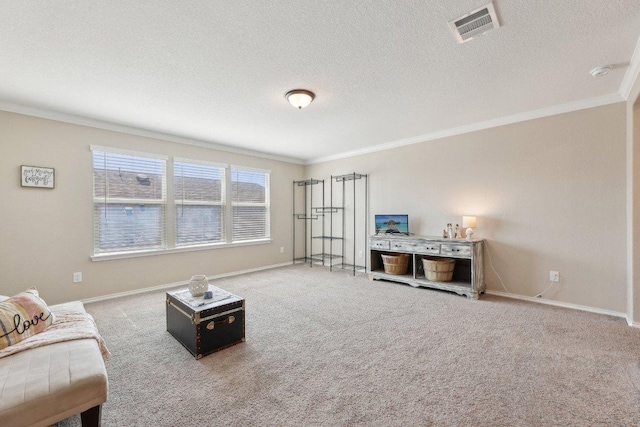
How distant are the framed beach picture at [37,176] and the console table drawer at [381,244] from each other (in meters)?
4.70

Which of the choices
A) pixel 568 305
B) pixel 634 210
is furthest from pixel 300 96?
pixel 568 305

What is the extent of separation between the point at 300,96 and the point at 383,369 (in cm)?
271

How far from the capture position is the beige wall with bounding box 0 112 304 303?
3.32 meters

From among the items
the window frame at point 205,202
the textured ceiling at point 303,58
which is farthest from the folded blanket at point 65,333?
the window frame at point 205,202

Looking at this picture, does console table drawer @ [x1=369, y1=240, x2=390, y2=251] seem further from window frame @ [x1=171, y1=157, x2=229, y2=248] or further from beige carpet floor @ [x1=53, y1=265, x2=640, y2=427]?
window frame @ [x1=171, y1=157, x2=229, y2=248]

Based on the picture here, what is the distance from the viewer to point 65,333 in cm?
179

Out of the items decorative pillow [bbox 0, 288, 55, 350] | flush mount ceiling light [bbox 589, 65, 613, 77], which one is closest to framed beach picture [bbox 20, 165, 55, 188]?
decorative pillow [bbox 0, 288, 55, 350]

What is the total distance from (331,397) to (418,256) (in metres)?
3.36

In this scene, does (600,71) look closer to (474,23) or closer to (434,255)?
(474,23)

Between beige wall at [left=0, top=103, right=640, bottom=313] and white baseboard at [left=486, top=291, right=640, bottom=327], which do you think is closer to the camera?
white baseboard at [left=486, top=291, right=640, bottom=327]

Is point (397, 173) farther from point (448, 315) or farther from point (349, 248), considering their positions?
point (448, 315)

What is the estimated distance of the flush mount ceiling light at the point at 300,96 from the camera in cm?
299

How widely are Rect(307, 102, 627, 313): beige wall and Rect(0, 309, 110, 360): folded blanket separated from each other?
14.7 ft

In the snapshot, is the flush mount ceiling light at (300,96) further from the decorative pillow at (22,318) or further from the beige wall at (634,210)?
the beige wall at (634,210)
